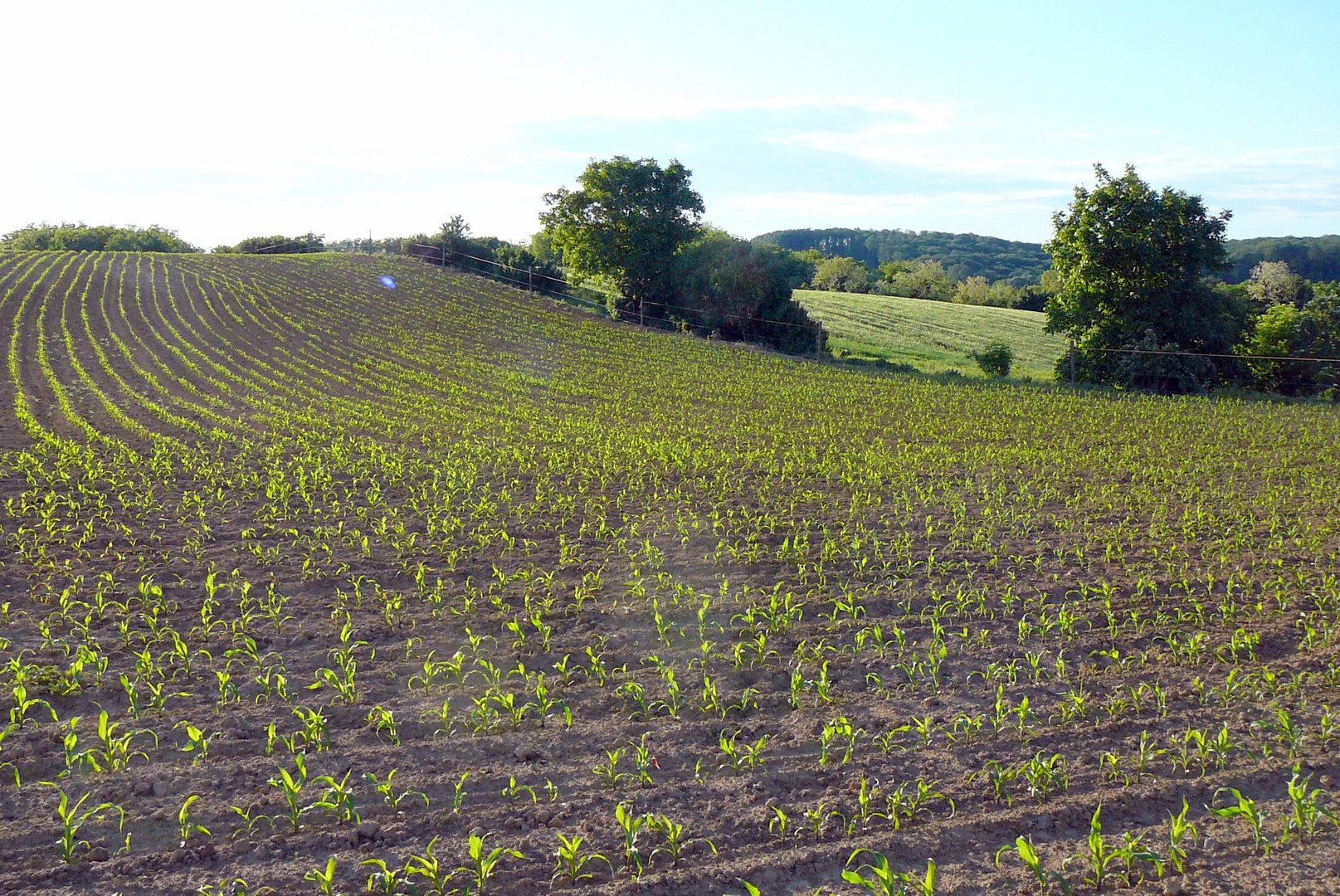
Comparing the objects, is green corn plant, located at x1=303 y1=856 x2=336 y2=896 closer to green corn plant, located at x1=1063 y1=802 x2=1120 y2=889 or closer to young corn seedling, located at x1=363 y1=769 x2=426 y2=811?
young corn seedling, located at x1=363 y1=769 x2=426 y2=811

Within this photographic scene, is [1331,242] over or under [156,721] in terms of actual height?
over

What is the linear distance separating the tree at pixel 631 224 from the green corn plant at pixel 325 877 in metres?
31.3

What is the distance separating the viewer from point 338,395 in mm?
20531

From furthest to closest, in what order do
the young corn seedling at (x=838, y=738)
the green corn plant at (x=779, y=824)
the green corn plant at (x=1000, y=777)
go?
the young corn seedling at (x=838, y=738)
the green corn plant at (x=1000, y=777)
the green corn plant at (x=779, y=824)

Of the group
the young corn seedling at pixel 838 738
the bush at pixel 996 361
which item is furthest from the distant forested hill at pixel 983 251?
the young corn seedling at pixel 838 738

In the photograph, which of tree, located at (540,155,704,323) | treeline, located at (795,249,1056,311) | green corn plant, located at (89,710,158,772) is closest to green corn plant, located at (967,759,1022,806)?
green corn plant, located at (89,710,158,772)

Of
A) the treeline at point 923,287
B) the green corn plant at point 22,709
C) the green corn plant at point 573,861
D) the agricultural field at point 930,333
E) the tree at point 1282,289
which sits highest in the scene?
the treeline at point 923,287

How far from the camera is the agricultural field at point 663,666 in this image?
164 inches

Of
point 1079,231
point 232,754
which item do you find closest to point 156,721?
point 232,754

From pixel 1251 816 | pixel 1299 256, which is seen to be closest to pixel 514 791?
pixel 1251 816

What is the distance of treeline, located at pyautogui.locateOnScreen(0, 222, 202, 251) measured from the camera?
225 ft

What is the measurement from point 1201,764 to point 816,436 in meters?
11.4

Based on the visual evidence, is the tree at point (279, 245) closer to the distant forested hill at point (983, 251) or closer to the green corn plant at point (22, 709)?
the distant forested hill at point (983, 251)

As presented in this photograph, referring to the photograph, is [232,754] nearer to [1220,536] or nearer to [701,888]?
[701,888]
